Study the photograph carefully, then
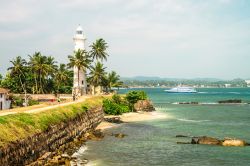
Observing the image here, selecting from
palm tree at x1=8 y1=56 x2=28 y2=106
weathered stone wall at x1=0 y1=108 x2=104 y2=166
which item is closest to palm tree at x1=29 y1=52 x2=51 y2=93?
palm tree at x1=8 y1=56 x2=28 y2=106

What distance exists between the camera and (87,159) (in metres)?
37.2

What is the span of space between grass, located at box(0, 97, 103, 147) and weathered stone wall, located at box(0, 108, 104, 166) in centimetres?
48

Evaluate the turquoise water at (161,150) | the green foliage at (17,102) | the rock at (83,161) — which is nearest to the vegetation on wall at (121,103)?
the green foliage at (17,102)

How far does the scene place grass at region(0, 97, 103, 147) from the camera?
29484 millimetres

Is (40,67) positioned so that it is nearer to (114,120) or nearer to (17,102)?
(17,102)

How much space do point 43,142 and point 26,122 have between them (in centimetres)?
251

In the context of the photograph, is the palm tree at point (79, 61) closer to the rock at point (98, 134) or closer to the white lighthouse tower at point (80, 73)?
the white lighthouse tower at point (80, 73)

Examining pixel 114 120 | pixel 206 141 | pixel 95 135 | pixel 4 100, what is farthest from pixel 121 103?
pixel 206 141

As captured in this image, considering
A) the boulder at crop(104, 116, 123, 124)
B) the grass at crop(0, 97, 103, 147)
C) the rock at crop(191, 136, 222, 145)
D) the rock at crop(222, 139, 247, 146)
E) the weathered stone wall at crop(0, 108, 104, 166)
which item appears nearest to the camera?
the weathered stone wall at crop(0, 108, 104, 166)

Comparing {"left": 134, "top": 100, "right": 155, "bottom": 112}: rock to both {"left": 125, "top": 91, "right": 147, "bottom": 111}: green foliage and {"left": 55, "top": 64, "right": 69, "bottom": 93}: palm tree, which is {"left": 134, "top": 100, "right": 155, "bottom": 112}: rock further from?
{"left": 55, "top": 64, "right": 69, "bottom": 93}: palm tree

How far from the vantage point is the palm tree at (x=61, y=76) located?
313 feet

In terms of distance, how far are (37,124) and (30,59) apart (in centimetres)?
5557

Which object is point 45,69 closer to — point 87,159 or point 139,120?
point 139,120

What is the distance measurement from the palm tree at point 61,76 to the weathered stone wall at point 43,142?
40159 mm
